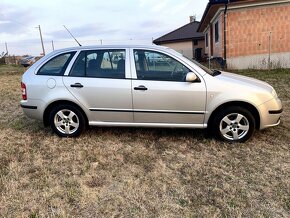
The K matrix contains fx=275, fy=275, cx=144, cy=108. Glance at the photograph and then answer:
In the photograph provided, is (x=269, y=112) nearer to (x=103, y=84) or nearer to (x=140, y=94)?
(x=140, y=94)

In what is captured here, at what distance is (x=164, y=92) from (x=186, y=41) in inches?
1153

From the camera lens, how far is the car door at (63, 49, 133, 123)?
4.39 m

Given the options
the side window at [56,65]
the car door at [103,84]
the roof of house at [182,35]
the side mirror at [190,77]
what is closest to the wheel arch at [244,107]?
the side mirror at [190,77]

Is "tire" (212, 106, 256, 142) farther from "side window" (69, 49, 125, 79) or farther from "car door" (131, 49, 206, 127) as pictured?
"side window" (69, 49, 125, 79)

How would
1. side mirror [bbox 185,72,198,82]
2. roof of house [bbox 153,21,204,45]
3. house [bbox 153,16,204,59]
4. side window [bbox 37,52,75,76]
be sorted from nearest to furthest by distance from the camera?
side mirror [bbox 185,72,198,82] → side window [bbox 37,52,75,76] → house [bbox 153,16,204,59] → roof of house [bbox 153,21,204,45]

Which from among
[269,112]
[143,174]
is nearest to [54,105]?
[143,174]

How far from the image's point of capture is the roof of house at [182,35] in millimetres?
31688

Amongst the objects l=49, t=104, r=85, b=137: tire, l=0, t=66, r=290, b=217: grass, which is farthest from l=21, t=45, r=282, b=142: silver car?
l=0, t=66, r=290, b=217: grass

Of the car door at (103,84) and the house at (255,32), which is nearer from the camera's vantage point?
the car door at (103,84)

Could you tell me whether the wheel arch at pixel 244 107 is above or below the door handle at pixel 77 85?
below

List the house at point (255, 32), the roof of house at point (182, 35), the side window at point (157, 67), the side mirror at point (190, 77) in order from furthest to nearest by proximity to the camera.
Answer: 1. the roof of house at point (182, 35)
2. the house at point (255, 32)
3. the side window at point (157, 67)
4. the side mirror at point (190, 77)

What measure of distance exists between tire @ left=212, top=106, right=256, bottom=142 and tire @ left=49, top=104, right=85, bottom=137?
7.32 ft

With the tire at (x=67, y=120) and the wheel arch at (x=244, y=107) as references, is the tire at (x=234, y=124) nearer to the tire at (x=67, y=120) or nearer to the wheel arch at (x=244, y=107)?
the wheel arch at (x=244, y=107)

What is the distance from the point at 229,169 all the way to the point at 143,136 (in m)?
1.72
